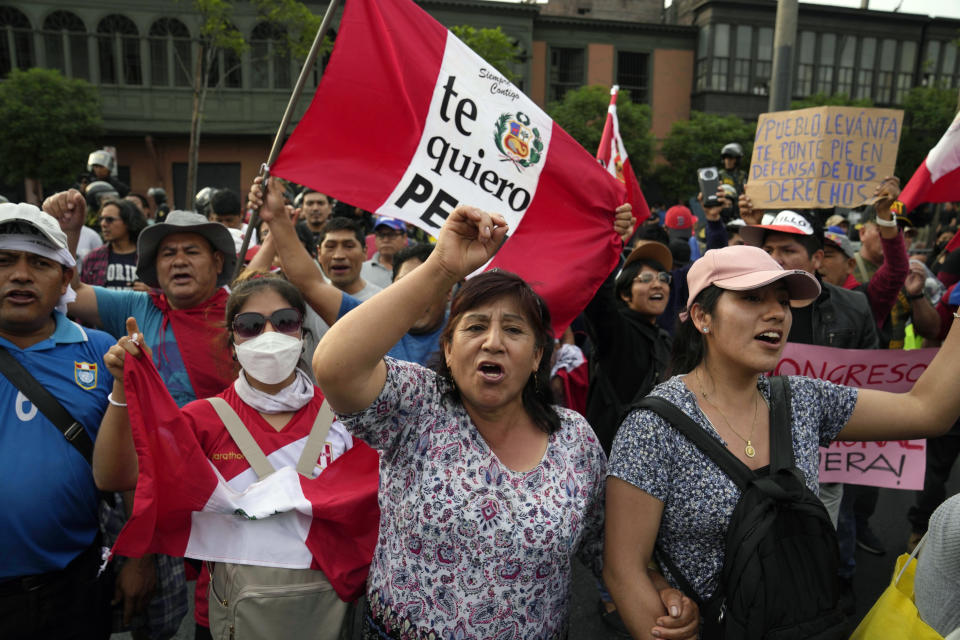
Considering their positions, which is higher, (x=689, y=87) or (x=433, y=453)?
(x=689, y=87)

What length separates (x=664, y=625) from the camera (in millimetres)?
1765

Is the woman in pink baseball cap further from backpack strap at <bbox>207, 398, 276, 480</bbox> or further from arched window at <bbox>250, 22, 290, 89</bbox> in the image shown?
arched window at <bbox>250, 22, 290, 89</bbox>

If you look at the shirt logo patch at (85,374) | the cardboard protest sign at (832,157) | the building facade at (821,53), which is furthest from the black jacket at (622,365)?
the building facade at (821,53)

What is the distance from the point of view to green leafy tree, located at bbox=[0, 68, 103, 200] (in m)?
21.8

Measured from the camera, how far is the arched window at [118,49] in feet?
86.9

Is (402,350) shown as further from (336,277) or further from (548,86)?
(548,86)

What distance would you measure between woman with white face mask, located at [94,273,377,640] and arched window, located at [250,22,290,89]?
2782cm

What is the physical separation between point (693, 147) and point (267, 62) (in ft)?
59.6

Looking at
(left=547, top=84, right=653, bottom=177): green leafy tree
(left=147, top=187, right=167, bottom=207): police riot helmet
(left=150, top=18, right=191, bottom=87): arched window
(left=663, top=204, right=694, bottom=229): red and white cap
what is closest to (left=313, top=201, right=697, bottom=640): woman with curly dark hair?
(left=663, top=204, right=694, bottom=229): red and white cap

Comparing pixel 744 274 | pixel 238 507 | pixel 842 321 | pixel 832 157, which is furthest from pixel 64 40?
pixel 744 274

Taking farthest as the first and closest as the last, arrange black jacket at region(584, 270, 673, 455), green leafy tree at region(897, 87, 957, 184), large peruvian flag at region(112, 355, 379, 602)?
1. green leafy tree at region(897, 87, 957, 184)
2. black jacket at region(584, 270, 673, 455)
3. large peruvian flag at region(112, 355, 379, 602)

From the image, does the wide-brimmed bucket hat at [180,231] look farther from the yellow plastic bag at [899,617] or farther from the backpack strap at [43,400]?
the yellow plastic bag at [899,617]

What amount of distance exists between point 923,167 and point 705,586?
8.91ft

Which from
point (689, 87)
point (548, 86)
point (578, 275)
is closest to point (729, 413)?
point (578, 275)
